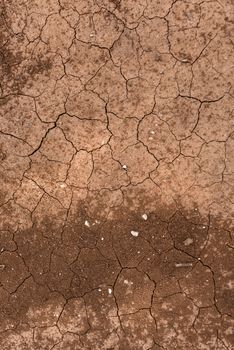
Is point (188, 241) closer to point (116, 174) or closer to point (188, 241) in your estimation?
point (188, 241)

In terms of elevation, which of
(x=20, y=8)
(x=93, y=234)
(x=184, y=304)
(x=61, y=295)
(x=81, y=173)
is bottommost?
(x=61, y=295)

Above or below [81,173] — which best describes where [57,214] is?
below

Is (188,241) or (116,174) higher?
(116,174)

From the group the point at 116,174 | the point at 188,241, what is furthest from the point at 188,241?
the point at 116,174

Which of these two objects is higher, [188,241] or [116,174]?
[116,174]

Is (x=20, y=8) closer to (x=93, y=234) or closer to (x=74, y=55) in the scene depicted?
(x=74, y=55)

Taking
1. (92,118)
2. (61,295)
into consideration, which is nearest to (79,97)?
(92,118)
